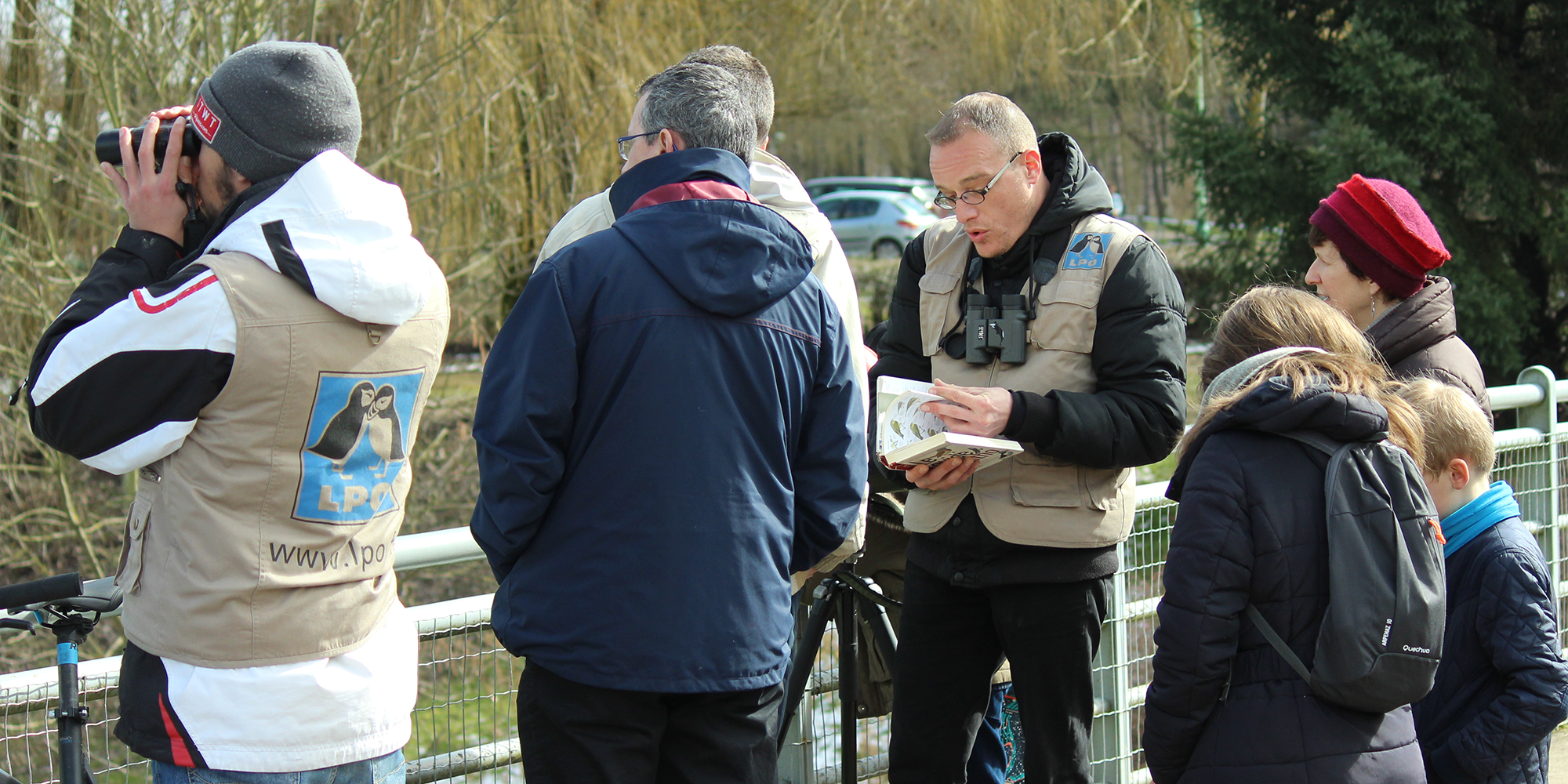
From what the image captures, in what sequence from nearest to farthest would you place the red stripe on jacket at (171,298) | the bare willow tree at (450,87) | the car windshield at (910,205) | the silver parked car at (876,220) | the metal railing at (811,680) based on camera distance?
the red stripe on jacket at (171,298), the metal railing at (811,680), the bare willow tree at (450,87), the silver parked car at (876,220), the car windshield at (910,205)

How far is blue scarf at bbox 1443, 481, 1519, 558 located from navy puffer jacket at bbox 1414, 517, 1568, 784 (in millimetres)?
15

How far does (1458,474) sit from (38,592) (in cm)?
260

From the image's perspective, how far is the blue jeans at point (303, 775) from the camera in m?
1.83

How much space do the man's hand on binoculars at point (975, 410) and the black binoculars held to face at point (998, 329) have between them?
206 mm

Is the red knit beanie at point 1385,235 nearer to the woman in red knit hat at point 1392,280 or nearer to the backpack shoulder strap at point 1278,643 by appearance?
the woman in red knit hat at point 1392,280

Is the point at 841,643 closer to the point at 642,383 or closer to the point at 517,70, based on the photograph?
the point at 642,383

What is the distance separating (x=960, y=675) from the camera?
117 inches

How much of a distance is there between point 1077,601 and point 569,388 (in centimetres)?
136

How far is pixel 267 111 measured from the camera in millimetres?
1969

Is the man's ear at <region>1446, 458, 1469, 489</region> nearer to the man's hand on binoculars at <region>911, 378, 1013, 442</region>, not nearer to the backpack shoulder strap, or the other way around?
the backpack shoulder strap

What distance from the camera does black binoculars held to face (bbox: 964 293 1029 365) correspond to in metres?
2.90

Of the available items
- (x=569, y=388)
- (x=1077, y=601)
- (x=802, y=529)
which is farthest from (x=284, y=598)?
(x=1077, y=601)

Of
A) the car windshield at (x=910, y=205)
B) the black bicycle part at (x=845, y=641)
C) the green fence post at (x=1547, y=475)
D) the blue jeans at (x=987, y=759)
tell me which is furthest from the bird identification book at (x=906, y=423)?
the car windshield at (x=910, y=205)

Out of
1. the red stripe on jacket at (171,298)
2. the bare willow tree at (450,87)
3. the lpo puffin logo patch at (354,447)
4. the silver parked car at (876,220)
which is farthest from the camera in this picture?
the silver parked car at (876,220)
